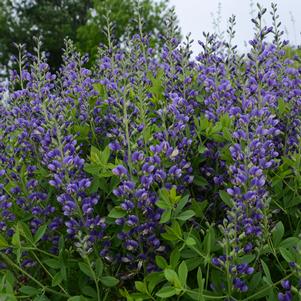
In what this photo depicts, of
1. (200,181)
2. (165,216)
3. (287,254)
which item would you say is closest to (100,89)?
(200,181)

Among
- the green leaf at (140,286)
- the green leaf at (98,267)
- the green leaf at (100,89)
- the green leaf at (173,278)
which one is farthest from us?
the green leaf at (100,89)

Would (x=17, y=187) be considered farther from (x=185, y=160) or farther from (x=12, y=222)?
(x=185, y=160)

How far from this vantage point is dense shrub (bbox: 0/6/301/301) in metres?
2.22

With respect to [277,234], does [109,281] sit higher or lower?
lower

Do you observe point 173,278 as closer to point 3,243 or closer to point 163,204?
point 163,204

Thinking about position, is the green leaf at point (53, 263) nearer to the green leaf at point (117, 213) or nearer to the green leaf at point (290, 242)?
the green leaf at point (117, 213)

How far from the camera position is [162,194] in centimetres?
226

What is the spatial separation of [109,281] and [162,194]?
1.45 feet

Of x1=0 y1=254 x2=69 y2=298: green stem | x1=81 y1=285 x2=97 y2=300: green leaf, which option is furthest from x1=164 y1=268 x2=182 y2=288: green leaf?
x1=0 y1=254 x2=69 y2=298: green stem

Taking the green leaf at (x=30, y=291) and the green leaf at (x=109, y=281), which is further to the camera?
the green leaf at (x=30, y=291)

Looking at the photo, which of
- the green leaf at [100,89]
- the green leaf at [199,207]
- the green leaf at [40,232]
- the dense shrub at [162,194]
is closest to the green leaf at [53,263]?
the dense shrub at [162,194]

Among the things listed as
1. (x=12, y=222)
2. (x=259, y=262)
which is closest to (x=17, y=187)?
(x=12, y=222)

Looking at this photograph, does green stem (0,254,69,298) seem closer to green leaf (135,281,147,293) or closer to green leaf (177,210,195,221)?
green leaf (135,281,147,293)

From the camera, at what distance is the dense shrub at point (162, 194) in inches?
87.4
